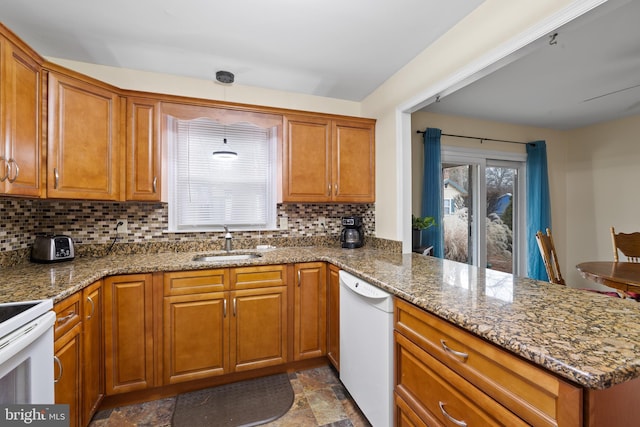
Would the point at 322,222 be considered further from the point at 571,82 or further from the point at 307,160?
the point at 571,82

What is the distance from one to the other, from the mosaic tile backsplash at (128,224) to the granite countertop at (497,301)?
0.23 m

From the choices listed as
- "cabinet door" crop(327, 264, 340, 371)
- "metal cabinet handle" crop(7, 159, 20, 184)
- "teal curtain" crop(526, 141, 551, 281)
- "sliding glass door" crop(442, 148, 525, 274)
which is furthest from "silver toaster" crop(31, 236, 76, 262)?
"teal curtain" crop(526, 141, 551, 281)

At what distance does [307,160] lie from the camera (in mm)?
2584

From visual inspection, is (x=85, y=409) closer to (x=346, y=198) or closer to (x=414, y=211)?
(x=346, y=198)

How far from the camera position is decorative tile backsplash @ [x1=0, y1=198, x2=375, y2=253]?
1.93m

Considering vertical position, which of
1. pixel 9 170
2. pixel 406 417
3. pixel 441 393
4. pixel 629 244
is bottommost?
pixel 406 417

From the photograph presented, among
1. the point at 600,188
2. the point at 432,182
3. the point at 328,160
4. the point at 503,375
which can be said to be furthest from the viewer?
the point at 600,188

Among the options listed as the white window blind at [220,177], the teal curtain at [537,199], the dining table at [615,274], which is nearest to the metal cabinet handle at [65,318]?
the white window blind at [220,177]

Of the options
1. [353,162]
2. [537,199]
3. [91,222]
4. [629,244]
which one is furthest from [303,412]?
[537,199]

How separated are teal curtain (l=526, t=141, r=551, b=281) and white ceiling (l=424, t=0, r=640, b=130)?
0.39m

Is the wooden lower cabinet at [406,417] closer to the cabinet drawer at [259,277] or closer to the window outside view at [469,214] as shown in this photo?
the cabinet drawer at [259,277]

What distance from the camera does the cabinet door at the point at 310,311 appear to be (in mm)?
2201

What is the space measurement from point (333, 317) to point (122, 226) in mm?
1868

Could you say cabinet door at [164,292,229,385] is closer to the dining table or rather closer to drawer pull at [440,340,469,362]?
drawer pull at [440,340,469,362]
